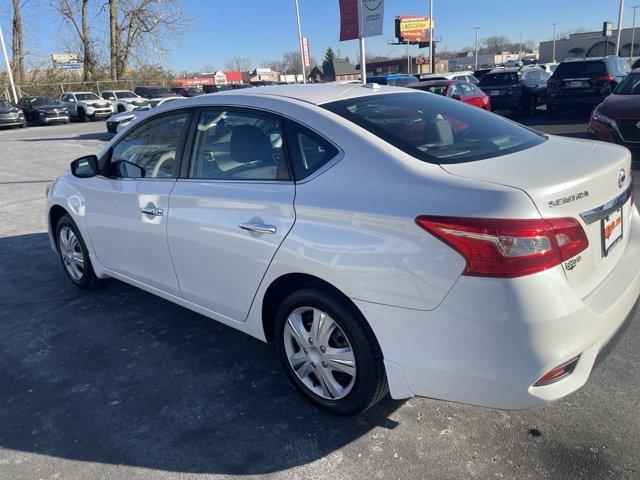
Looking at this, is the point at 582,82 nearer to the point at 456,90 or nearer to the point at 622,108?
the point at 456,90

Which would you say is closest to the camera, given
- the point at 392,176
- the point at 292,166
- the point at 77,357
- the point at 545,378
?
the point at 545,378

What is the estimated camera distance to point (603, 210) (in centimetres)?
235

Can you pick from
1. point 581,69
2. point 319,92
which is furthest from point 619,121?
point 581,69

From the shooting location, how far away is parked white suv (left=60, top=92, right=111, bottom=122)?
29188 millimetres

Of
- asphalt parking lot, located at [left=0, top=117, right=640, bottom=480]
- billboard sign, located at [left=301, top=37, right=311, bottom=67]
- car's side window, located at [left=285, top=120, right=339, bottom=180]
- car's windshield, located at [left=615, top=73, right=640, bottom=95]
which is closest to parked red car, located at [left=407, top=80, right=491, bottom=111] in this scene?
car's windshield, located at [left=615, top=73, right=640, bottom=95]

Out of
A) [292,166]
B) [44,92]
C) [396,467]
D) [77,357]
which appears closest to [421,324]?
[396,467]

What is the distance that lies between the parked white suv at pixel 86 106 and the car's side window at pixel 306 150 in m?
29.7

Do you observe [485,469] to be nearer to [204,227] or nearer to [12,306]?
[204,227]

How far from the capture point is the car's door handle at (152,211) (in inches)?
135

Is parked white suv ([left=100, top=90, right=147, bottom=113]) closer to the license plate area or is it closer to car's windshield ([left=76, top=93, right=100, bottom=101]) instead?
car's windshield ([left=76, top=93, right=100, bottom=101])

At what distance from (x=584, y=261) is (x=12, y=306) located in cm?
444

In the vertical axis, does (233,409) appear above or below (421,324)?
below

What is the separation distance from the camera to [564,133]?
1321 centimetres

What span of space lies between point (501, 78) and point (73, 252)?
1745 centimetres
